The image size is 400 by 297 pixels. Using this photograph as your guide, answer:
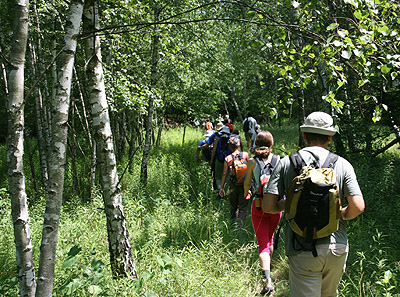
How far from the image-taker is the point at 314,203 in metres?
2.34

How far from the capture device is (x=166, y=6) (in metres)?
7.53

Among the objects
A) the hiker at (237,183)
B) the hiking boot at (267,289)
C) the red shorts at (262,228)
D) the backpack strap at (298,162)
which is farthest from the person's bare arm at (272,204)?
the hiker at (237,183)

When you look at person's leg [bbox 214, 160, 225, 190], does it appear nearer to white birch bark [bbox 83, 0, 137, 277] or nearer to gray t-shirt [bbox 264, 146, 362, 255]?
white birch bark [bbox 83, 0, 137, 277]

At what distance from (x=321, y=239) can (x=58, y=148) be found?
7.14ft

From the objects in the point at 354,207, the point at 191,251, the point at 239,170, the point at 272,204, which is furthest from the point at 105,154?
the point at 239,170

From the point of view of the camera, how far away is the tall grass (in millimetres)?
3023

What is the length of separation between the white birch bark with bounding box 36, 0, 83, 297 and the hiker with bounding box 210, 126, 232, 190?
17.2 ft

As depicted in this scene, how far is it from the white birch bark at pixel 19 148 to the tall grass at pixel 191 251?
33 cm

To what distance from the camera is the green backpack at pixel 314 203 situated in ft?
7.59

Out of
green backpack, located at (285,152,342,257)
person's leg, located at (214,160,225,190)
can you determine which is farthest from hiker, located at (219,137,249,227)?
green backpack, located at (285,152,342,257)

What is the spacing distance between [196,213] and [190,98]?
8123 mm

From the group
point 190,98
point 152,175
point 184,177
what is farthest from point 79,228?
point 190,98

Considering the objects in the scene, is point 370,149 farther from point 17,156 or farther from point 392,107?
point 17,156

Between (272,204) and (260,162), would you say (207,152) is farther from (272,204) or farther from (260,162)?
(272,204)
